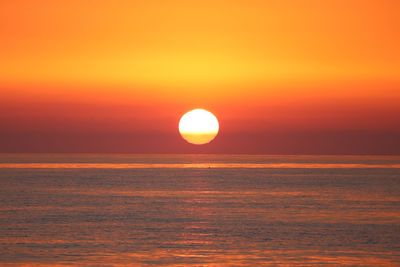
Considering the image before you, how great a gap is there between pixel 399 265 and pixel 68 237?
2154cm

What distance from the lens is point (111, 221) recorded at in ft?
209

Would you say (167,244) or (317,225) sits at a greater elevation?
(317,225)

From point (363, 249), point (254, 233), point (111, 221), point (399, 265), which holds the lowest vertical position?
point (399, 265)

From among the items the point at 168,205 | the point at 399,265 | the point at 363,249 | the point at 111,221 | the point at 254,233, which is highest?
the point at 168,205

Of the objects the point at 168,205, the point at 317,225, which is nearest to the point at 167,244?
the point at 317,225

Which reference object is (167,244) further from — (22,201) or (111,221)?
(22,201)

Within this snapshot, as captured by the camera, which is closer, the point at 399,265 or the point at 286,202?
the point at 399,265

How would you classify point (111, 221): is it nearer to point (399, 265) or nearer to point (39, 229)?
point (39, 229)

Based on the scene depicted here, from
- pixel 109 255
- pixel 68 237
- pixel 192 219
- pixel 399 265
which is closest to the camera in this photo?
pixel 399 265

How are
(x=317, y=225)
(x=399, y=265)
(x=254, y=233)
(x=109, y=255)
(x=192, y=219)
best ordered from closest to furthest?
(x=399, y=265)
(x=109, y=255)
(x=254, y=233)
(x=317, y=225)
(x=192, y=219)

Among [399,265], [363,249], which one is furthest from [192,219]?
[399,265]

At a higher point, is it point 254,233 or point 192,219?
point 192,219

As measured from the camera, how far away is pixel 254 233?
55.3 meters

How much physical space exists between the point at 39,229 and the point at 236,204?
1211 inches
